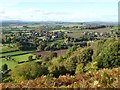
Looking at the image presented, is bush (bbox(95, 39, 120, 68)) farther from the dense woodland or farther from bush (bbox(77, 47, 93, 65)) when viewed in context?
bush (bbox(77, 47, 93, 65))

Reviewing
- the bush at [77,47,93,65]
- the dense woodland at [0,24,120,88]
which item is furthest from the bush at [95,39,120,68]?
the bush at [77,47,93,65]

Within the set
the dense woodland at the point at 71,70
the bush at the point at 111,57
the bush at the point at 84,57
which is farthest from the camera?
the bush at the point at 84,57

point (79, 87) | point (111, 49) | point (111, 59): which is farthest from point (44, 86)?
point (111, 49)

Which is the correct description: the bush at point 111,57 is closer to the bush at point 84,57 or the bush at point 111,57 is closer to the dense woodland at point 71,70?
the dense woodland at point 71,70

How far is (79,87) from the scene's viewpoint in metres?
6.05

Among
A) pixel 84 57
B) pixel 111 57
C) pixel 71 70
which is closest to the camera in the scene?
pixel 111 57

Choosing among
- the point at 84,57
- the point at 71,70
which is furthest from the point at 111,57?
the point at 84,57

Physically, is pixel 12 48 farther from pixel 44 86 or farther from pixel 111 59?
pixel 44 86

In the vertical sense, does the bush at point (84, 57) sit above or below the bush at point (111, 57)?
below

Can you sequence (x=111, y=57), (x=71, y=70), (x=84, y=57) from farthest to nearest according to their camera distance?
(x=84, y=57), (x=71, y=70), (x=111, y=57)

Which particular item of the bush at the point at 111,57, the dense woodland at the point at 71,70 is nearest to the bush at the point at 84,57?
the dense woodland at the point at 71,70

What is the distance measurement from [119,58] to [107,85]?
49.2 ft

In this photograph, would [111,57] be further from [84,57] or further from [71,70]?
[84,57]

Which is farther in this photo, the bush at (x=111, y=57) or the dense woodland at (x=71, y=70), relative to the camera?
the bush at (x=111, y=57)
